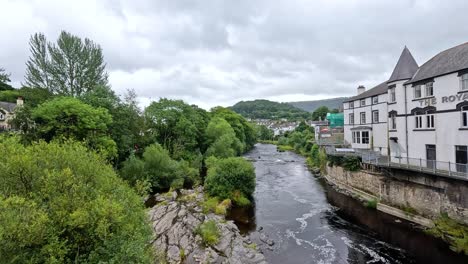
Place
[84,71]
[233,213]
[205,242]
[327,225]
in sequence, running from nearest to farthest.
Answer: [205,242], [327,225], [233,213], [84,71]

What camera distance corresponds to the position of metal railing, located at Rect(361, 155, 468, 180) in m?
17.0

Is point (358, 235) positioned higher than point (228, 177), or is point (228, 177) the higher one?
point (228, 177)

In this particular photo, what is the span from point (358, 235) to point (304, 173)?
21.0m

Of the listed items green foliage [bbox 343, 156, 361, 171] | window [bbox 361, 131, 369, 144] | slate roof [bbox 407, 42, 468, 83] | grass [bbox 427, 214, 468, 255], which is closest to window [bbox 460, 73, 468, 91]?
slate roof [bbox 407, 42, 468, 83]

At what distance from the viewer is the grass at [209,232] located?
16656 millimetres

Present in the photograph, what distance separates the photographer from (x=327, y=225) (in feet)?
67.0

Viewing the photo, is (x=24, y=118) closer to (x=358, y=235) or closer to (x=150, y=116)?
(x=150, y=116)

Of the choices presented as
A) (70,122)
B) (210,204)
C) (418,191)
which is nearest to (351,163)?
(418,191)

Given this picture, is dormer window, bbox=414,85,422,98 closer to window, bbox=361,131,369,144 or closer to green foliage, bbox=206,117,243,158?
window, bbox=361,131,369,144

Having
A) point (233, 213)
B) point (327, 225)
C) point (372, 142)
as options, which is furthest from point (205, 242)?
point (372, 142)

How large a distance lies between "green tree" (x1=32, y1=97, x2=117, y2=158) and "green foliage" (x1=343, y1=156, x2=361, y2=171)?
914 inches

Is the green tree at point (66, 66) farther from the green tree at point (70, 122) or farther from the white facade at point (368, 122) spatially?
the white facade at point (368, 122)

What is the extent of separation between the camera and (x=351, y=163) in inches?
1099

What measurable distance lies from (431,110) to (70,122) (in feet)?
96.0
